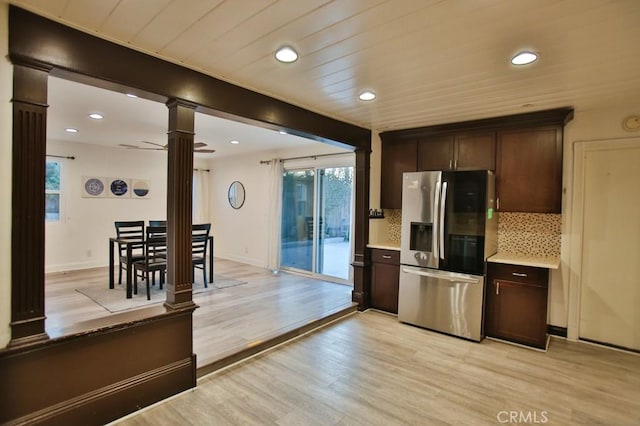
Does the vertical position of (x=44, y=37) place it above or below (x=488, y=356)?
above

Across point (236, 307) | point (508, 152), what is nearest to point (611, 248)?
point (508, 152)

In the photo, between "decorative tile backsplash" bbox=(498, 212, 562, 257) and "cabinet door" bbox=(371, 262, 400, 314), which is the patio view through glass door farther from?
"decorative tile backsplash" bbox=(498, 212, 562, 257)

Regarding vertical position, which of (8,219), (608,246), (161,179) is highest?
(161,179)

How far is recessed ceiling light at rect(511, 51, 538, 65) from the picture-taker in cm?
215

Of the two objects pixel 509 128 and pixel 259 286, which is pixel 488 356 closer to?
pixel 509 128

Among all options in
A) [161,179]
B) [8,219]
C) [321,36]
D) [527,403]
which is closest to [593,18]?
[321,36]

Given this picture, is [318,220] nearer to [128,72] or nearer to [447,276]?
[447,276]

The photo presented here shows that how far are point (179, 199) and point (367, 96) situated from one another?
184 centimetres

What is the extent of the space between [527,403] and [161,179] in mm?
7383

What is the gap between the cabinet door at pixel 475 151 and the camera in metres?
3.77

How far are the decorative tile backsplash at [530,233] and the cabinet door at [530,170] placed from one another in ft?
1.09

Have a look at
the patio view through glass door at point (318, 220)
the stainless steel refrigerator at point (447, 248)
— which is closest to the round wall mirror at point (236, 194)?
the patio view through glass door at point (318, 220)

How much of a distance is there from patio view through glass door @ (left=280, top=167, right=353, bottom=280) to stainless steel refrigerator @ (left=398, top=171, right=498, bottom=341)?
76.6 inches

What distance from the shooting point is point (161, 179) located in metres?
7.42
